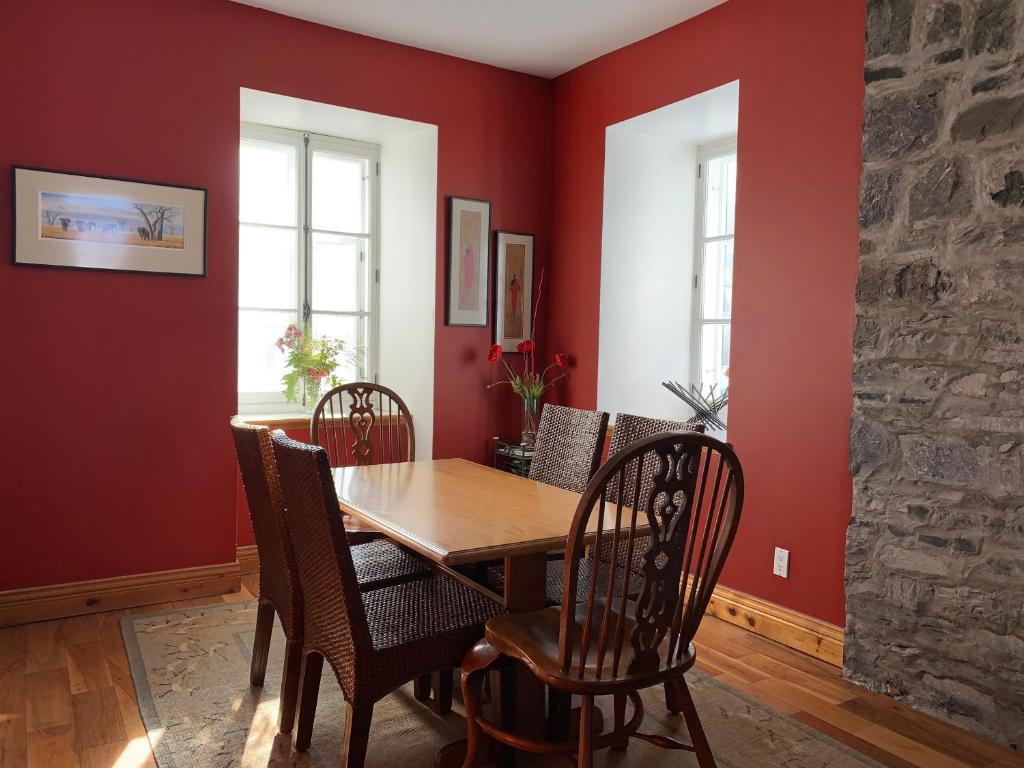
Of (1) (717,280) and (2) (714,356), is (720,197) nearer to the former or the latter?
(1) (717,280)

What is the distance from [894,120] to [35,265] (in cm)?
311

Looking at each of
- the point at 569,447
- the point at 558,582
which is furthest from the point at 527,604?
the point at 569,447

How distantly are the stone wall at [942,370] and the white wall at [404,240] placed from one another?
213 cm

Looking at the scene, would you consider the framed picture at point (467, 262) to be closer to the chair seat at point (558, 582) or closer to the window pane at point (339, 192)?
the window pane at point (339, 192)

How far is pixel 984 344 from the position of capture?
2.46 m

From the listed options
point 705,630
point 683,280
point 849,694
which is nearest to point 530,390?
point 683,280

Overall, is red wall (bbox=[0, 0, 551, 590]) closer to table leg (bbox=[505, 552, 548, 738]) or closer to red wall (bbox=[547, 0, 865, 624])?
red wall (bbox=[547, 0, 865, 624])

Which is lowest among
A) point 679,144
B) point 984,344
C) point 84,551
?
point 84,551

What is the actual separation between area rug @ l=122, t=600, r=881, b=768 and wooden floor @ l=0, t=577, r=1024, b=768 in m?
0.07

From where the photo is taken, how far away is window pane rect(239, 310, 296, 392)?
165 inches

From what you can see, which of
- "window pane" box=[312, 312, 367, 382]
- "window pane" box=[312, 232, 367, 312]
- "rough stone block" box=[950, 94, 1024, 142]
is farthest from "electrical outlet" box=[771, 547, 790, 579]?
"window pane" box=[312, 232, 367, 312]

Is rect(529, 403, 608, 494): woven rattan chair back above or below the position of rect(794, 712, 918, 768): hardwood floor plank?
above

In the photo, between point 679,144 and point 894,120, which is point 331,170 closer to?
point 679,144

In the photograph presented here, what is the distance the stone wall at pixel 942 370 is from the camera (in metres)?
2.40
